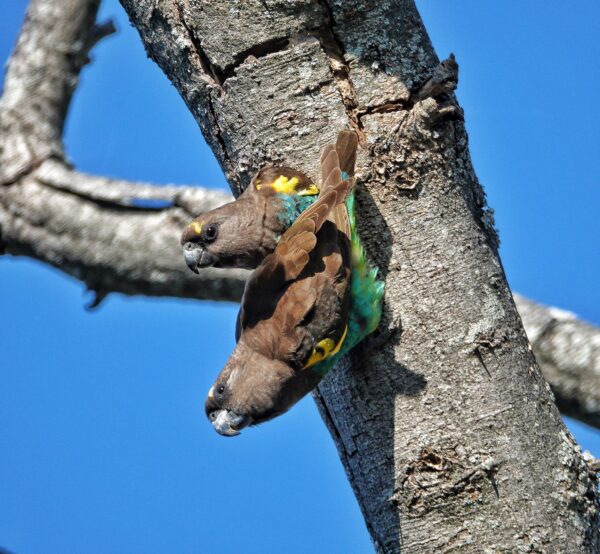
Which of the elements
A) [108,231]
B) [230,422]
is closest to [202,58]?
[230,422]

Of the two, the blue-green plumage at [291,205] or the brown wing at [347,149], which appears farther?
the blue-green plumage at [291,205]

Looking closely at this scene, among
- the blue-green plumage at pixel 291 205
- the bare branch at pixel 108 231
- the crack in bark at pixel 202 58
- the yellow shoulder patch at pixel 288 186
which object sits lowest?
the yellow shoulder patch at pixel 288 186

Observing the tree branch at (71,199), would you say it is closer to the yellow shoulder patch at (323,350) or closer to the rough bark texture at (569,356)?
the rough bark texture at (569,356)

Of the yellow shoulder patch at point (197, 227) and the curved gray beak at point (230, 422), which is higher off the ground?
the yellow shoulder patch at point (197, 227)

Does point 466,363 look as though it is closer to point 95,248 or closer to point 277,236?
point 277,236

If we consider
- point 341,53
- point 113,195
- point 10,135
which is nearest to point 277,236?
point 341,53

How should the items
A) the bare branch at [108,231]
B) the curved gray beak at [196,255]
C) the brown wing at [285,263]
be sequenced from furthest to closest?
the bare branch at [108,231] → the curved gray beak at [196,255] → the brown wing at [285,263]

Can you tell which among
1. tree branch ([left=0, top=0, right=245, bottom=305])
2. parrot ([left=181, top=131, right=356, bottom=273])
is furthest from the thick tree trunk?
tree branch ([left=0, top=0, right=245, bottom=305])

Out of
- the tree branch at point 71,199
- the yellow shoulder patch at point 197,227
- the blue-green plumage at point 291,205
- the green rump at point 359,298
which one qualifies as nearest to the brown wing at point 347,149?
the green rump at point 359,298
